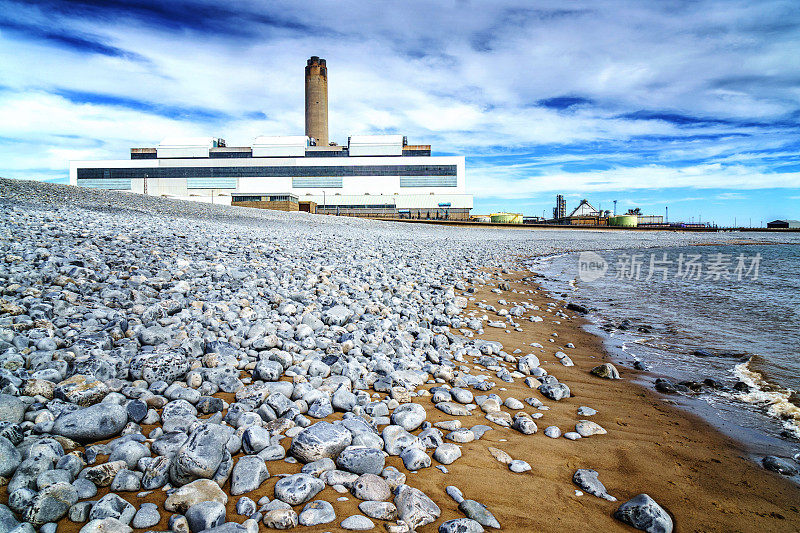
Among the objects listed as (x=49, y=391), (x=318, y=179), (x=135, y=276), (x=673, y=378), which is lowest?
(x=673, y=378)

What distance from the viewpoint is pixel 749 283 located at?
14789mm

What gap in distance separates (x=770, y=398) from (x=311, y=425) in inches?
186

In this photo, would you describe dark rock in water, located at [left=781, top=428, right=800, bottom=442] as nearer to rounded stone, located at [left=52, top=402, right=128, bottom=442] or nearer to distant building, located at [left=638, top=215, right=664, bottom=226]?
rounded stone, located at [left=52, top=402, right=128, bottom=442]

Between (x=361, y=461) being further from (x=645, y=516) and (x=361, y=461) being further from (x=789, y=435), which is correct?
(x=789, y=435)

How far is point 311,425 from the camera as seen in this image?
9.20 feet

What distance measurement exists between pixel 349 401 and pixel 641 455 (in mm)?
2223

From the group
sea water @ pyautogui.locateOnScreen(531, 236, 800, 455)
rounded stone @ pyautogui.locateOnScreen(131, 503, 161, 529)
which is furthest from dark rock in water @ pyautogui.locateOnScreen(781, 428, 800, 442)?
rounded stone @ pyautogui.locateOnScreen(131, 503, 161, 529)

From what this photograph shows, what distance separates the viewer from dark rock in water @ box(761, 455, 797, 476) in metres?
2.99

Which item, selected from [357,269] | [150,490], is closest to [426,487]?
[150,490]

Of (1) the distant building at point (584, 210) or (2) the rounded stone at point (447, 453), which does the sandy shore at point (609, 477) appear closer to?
(2) the rounded stone at point (447, 453)

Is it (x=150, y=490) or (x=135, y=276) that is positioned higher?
(x=135, y=276)

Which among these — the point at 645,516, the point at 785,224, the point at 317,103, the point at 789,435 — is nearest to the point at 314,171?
the point at 317,103

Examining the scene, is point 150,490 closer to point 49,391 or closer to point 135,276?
point 49,391

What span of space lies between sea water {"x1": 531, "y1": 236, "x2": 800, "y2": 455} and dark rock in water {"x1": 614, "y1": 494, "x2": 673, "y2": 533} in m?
1.67
